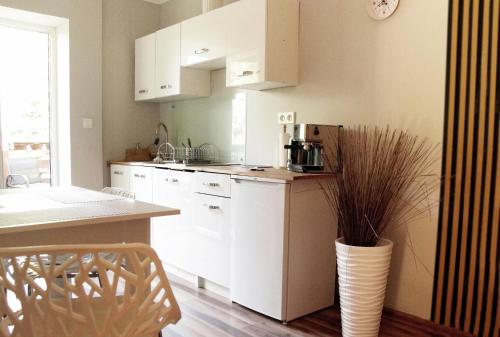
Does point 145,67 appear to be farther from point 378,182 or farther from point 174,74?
point 378,182

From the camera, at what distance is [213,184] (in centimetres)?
303

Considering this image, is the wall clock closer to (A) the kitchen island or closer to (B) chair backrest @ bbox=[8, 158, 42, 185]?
(A) the kitchen island

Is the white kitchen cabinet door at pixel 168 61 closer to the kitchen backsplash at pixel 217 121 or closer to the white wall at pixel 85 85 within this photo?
the kitchen backsplash at pixel 217 121

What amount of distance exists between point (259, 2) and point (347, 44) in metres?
0.68

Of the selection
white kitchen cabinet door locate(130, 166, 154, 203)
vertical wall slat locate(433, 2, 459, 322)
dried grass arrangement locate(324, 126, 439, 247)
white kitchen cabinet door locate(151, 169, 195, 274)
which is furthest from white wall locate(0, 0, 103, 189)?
vertical wall slat locate(433, 2, 459, 322)

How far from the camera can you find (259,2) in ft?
9.93

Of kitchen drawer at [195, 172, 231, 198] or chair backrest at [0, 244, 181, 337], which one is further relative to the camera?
kitchen drawer at [195, 172, 231, 198]

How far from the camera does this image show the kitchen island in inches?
59.5

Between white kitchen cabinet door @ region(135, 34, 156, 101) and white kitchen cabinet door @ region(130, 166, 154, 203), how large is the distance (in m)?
0.83

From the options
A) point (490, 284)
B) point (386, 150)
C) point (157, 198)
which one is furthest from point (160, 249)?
point (490, 284)

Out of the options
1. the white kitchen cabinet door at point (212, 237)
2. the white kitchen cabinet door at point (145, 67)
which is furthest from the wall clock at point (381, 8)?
the white kitchen cabinet door at point (145, 67)

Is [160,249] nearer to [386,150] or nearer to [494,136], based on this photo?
[386,150]

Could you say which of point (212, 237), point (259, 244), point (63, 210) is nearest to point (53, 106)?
point (212, 237)

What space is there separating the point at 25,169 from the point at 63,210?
2867 millimetres
